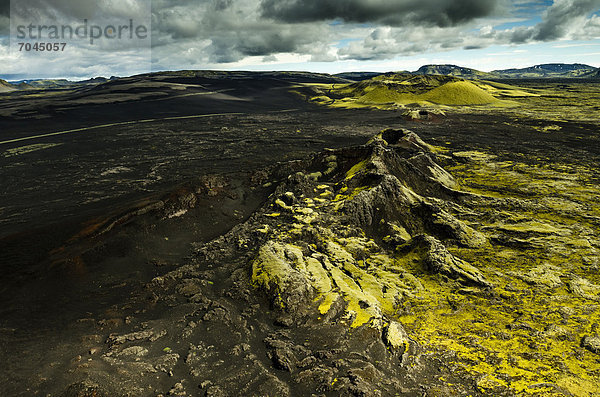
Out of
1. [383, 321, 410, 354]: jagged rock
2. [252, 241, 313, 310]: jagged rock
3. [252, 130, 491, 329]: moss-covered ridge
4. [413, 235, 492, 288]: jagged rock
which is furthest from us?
[413, 235, 492, 288]: jagged rock

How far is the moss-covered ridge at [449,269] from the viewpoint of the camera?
8148 mm

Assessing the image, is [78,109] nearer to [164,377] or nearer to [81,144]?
[81,144]

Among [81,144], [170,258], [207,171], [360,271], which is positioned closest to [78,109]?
[81,144]

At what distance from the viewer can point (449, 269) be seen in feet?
38.3

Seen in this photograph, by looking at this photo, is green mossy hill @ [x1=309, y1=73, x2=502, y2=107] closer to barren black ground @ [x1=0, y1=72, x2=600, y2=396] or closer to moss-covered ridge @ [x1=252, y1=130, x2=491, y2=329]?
barren black ground @ [x1=0, y1=72, x2=600, y2=396]

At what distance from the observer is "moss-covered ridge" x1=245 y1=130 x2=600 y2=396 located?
26.7 feet

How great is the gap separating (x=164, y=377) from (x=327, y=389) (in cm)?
384

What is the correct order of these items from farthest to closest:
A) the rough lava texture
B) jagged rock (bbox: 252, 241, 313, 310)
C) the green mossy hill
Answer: the green mossy hill → jagged rock (bbox: 252, 241, 313, 310) → the rough lava texture

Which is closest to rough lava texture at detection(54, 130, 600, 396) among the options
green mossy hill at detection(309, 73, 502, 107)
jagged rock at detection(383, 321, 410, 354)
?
jagged rock at detection(383, 321, 410, 354)

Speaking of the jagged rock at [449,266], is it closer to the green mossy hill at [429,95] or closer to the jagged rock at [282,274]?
the jagged rock at [282,274]

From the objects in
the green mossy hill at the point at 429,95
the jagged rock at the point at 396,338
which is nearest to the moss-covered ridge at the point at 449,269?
the jagged rock at the point at 396,338

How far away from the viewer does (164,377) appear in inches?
274

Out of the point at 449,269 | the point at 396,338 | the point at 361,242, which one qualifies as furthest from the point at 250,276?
the point at 449,269

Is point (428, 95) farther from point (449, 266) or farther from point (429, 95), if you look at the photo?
point (449, 266)
